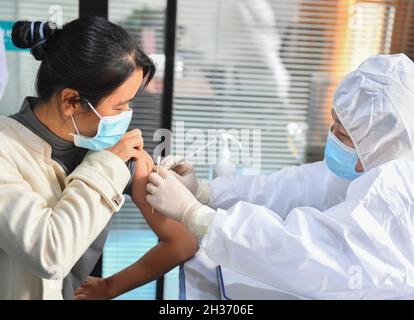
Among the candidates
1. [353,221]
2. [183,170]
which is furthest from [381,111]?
[183,170]

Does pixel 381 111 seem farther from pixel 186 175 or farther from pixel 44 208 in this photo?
pixel 44 208

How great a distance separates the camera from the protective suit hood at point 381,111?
1.29m

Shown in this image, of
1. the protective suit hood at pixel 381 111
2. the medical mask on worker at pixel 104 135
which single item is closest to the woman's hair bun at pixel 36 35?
the medical mask on worker at pixel 104 135

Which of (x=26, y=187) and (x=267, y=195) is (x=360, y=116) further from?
(x=26, y=187)

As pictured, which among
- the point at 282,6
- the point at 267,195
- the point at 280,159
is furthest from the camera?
the point at 280,159

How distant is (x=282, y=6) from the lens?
7.04 feet

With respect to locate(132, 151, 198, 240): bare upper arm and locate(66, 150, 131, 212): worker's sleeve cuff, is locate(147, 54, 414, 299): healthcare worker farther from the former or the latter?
locate(66, 150, 131, 212): worker's sleeve cuff

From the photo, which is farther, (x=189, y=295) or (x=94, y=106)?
(x=189, y=295)

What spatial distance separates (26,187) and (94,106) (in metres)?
0.25

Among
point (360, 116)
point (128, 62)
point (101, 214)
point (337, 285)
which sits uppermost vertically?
point (128, 62)

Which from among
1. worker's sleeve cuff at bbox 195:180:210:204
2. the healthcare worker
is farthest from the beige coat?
worker's sleeve cuff at bbox 195:180:210:204

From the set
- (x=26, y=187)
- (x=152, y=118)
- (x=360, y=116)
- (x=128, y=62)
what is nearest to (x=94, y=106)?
(x=128, y=62)

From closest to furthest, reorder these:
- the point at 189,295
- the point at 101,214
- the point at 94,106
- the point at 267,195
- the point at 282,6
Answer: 1. the point at 101,214
2. the point at 94,106
3. the point at 189,295
4. the point at 267,195
5. the point at 282,6

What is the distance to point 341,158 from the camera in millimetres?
1439
